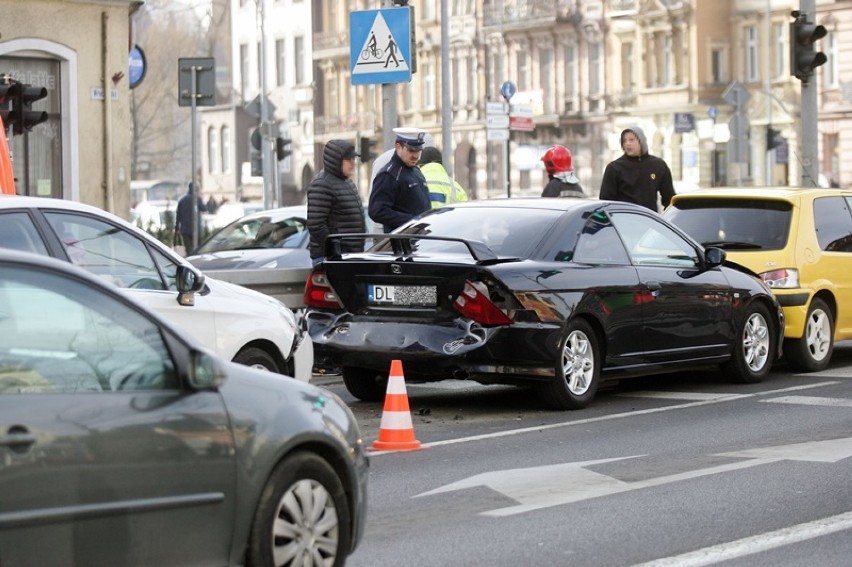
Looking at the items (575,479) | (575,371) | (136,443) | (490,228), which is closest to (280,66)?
(490,228)

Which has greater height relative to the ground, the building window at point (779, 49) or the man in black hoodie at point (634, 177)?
the building window at point (779, 49)

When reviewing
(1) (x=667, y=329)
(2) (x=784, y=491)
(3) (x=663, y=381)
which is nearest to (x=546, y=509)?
(2) (x=784, y=491)

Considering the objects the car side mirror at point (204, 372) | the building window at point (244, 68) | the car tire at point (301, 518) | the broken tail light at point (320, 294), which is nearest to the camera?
the car side mirror at point (204, 372)

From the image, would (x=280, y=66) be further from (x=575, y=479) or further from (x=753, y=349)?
(x=575, y=479)

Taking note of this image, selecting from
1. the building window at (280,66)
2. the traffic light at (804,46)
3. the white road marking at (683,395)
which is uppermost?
the building window at (280,66)

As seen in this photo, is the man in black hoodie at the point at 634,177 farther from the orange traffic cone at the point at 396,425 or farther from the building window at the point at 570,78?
the building window at the point at 570,78

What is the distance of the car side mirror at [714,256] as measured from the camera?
534 inches

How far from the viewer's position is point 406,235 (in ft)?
40.0

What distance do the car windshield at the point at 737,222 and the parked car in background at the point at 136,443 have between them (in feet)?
31.8

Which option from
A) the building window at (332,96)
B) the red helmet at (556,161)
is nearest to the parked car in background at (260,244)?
the red helmet at (556,161)

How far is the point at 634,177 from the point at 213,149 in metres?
85.2

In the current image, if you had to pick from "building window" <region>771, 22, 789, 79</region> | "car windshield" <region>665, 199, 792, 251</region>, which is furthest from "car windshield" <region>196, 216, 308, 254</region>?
"building window" <region>771, 22, 789, 79</region>

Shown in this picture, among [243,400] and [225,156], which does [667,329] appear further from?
[225,156]

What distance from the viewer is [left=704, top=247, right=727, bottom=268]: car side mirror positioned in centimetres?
1355
